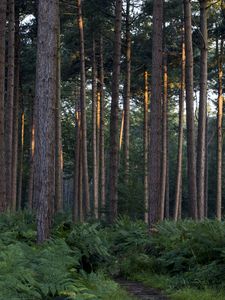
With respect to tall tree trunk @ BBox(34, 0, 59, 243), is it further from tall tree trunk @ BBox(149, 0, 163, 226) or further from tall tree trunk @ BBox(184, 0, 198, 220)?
tall tree trunk @ BBox(184, 0, 198, 220)

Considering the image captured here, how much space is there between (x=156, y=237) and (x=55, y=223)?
279 cm

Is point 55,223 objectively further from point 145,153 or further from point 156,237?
point 145,153

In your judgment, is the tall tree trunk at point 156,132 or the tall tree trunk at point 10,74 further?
the tall tree trunk at point 10,74

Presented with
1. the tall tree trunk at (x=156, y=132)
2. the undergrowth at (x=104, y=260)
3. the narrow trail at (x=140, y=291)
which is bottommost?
the narrow trail at (x=140, y=291)

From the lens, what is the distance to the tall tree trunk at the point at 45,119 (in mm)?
11367

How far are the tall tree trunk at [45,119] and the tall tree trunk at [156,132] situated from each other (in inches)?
135

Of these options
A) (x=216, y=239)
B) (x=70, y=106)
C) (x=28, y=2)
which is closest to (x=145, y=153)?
(x=28, y=2)

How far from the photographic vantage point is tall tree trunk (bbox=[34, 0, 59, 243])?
11.4m

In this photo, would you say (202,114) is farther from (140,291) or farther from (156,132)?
(140,291)

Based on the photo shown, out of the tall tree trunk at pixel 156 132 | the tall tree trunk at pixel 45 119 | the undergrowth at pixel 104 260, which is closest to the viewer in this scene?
the undergrowth at pixel 104 260

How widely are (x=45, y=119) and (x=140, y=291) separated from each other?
14.1 feet

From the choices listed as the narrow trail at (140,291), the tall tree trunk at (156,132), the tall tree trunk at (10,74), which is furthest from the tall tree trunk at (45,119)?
the tall tree trunk at (10,74)

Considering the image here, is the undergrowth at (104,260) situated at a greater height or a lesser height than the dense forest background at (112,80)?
lesser

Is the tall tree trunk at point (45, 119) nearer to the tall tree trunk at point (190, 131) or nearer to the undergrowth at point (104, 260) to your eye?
the undergrowth at point (104, 260)
